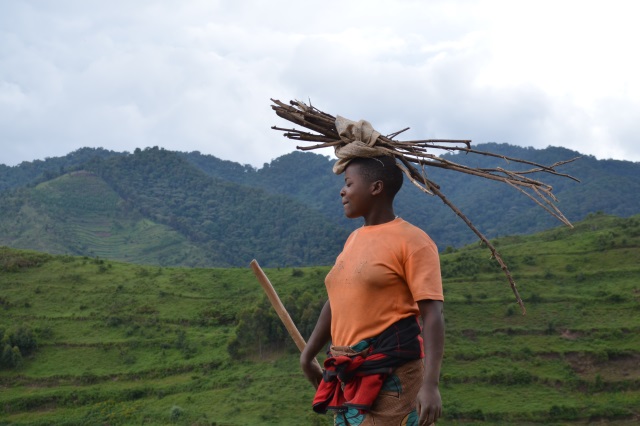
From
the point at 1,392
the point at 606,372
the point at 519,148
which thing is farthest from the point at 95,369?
the point at 519,148

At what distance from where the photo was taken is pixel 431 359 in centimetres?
274

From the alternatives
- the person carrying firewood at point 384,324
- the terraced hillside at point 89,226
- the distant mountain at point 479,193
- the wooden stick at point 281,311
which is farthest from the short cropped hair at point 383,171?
the distant mountain at point 479,193

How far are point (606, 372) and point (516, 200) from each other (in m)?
64.8

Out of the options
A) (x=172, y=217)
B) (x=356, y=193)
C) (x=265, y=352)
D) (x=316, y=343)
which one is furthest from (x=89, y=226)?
(x=356, y=193)

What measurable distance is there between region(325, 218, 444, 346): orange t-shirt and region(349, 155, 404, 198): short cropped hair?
0.54 feet

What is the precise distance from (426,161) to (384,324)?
2.24ft

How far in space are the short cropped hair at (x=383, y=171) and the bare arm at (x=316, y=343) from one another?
25.4 inches

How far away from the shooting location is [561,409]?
25.7 m

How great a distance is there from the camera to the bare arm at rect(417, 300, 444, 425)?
106 inches

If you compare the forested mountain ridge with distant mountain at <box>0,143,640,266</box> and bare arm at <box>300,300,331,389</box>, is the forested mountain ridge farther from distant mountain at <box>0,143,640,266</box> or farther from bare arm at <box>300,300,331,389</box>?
bare arm at <box>300,300,331,389</box>

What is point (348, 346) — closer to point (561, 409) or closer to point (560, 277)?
point (561, 409)

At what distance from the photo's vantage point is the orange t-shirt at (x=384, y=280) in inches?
111

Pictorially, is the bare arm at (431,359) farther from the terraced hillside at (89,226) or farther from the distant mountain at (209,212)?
the terraced hillside at (89,226)

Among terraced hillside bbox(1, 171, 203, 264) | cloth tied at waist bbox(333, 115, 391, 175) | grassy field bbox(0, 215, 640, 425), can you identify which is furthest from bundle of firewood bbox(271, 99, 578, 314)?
terraced hillside bbox(1, 171, 203, 264)
